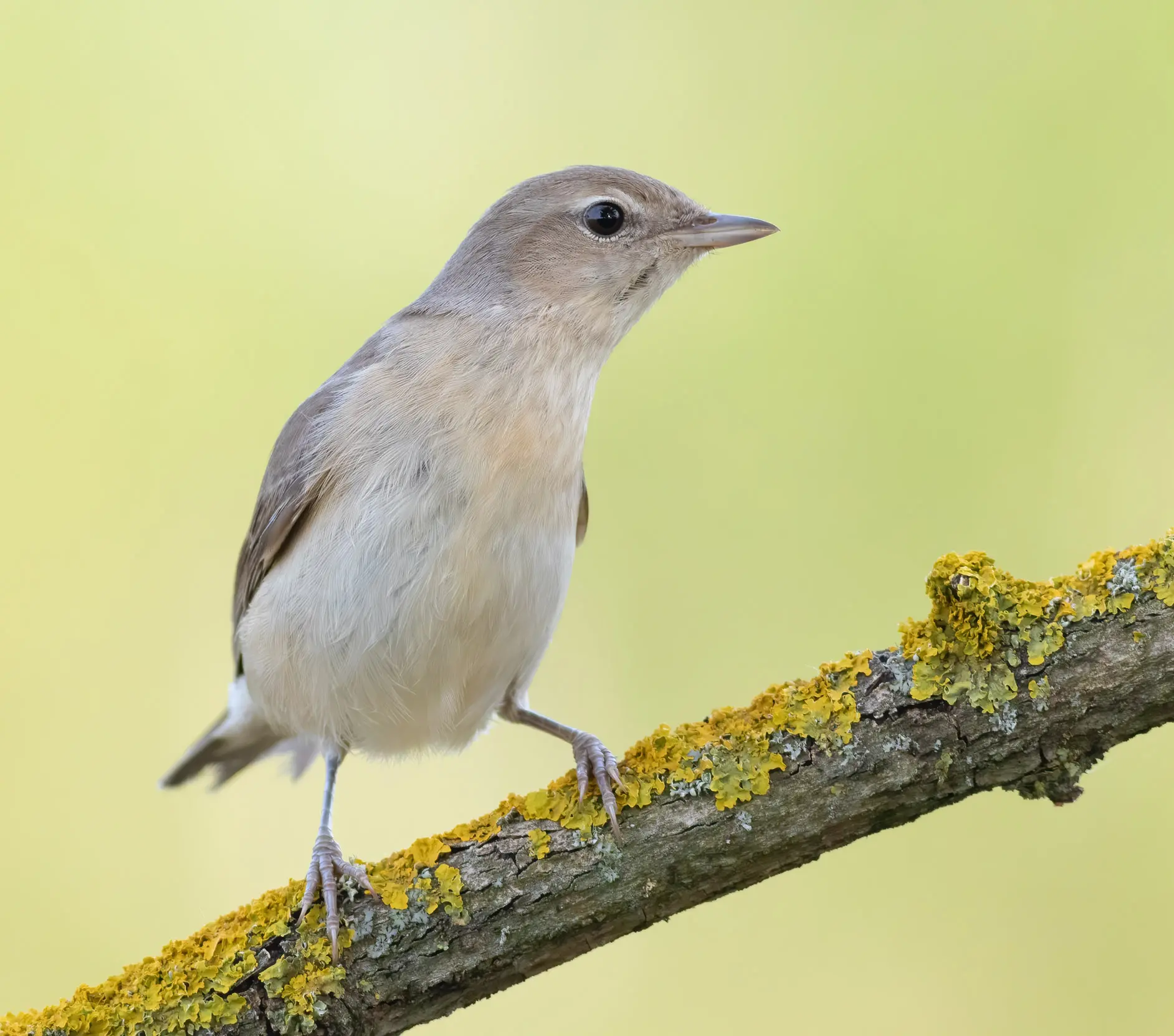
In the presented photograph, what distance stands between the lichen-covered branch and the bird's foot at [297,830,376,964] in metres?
0.03

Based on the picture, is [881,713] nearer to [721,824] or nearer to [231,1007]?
[721,824]

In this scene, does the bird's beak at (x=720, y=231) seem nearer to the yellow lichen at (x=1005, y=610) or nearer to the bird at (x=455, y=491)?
the bird at (x=455, y=491)

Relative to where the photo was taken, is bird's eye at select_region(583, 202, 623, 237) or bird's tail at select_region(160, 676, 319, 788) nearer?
bird's eye at select_region(583, 202, 623, 237)

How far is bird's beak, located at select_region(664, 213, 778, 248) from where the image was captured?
4.41 metres

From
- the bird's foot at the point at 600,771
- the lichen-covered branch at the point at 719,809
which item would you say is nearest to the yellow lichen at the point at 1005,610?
the lichen-covered branch at the point at 719,809

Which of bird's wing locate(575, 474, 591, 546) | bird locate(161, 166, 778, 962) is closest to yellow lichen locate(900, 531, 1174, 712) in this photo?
bird locate(161, 166, 778, 962)

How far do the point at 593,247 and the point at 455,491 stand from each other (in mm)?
1221

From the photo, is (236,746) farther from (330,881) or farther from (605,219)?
(605,219)

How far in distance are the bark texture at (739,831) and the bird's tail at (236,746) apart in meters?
1.94

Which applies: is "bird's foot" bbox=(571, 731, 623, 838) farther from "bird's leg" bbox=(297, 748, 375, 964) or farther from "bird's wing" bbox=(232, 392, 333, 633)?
"bird's wing" bbox=(232, 392, 333, 633)

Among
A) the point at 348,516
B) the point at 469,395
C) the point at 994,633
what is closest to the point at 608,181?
the point at 469,395

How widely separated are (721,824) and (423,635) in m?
1.31

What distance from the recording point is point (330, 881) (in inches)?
129

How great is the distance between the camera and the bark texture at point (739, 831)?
286 cm
